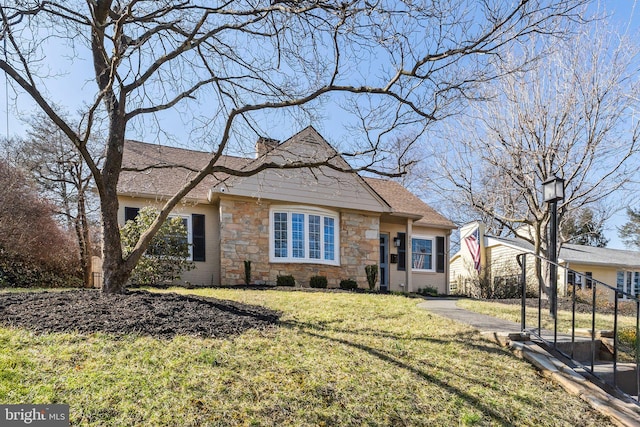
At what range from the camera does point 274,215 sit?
11.7 m

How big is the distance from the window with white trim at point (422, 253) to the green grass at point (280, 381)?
1029cm

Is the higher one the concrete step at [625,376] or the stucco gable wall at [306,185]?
the stucco gable wall at [306,185]

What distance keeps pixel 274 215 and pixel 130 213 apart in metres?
4.04

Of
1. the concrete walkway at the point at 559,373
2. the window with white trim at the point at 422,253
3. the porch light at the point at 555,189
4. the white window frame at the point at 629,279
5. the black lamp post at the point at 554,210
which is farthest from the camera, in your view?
the white window frame at the point at 629,279

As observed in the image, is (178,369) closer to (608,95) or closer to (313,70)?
(313,70)

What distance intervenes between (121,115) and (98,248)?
986cm

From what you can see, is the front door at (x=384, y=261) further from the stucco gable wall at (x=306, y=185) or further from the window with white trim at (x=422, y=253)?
the stucco gable wall at (x=306, y=185)

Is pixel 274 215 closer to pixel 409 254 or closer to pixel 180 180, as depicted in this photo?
pixel 180 180

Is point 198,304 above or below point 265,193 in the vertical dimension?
below

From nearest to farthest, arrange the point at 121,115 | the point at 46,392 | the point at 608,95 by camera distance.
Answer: the point at 46,392 < the point at 121,115 < the point at 608,95

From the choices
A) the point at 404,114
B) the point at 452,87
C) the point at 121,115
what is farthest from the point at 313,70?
the point at 121,115

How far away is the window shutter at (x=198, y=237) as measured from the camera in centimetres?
1154

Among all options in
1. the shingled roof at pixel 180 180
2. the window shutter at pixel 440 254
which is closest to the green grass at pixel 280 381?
the shingled roof at pixel 180 180

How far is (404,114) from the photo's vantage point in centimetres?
666
